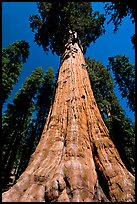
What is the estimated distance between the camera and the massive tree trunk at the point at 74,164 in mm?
4168

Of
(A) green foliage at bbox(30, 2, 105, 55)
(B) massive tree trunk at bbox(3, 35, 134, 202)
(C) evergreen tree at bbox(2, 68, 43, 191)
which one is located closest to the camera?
(B) massive tree trunk at bbox(3, 35, 134, 202)

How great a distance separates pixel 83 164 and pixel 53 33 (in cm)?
1280

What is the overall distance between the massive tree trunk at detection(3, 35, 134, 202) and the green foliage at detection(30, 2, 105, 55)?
7325mm

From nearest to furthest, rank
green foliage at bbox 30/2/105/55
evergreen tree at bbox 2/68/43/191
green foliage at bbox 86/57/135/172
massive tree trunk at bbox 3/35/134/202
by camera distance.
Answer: massive tree trunk at bbox 3/35/134/202, green foliage at bbox 30/2/105/55, green foliage at bbox 86/57/135/172, evergreen tree at bbox 2/68/43/191

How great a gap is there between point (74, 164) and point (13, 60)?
18446 millimetres

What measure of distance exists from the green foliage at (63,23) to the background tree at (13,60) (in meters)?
4.80

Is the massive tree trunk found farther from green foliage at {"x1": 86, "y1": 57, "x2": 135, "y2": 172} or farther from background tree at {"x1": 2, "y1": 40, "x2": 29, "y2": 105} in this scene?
background tree at {"x1": 2, "y1": 40, "x2": 29, "y2": 105}

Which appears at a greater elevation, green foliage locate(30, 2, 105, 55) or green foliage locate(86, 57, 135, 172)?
green foliage locate(30, 2, 105, 55)

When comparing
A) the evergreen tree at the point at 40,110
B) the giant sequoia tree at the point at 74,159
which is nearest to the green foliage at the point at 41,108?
the evergreen tree at the point at 40,110

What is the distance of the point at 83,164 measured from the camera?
4.70 metres

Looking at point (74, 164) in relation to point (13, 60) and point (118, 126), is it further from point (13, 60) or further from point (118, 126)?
point (13, 60)

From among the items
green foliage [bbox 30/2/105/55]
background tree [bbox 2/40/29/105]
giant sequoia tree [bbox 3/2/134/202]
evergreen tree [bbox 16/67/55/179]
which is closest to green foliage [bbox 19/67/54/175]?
evergreen tree [bbox 16/67/55/179]

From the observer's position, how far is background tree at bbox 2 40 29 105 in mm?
18719

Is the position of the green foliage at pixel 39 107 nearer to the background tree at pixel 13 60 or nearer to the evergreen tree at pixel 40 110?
the evergreen tree at pixel 40 110
